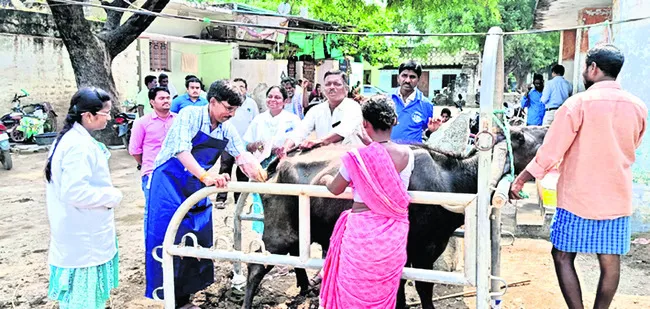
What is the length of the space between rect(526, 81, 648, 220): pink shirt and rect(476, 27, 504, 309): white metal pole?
2.43 feet

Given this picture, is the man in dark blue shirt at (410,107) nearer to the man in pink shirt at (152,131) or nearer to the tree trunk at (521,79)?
the man in pink shirt at (152,131)

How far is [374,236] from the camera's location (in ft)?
8.24

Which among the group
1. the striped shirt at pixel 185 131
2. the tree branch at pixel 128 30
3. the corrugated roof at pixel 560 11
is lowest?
the striped shirt at pixel 185 131

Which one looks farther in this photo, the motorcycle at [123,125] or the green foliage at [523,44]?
the green foliage at [523,44]

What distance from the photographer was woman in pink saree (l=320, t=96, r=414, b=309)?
2471 millimetres

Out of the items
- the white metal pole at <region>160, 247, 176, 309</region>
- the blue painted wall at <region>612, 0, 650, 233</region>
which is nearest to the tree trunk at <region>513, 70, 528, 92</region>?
the blue painted wall at <region>612, 0, 650, 233</region>

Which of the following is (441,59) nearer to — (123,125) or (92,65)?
(123,125)

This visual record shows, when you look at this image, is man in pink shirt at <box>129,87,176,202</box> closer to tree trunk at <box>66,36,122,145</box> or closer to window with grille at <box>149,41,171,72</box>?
tree trunk at <box>66,36,122,145</box>

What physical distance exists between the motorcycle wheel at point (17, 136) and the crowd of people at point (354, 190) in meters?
9.53

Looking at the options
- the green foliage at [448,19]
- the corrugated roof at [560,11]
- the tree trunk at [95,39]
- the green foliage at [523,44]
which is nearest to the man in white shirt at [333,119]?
the corrugated roof at [560,11]

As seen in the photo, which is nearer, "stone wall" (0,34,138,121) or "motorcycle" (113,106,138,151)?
"motorcycle" (113,106,138,151)

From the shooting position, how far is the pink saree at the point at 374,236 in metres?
2.47

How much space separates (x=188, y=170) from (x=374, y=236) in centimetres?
139

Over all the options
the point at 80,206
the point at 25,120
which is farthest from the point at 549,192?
the point at 25,120
